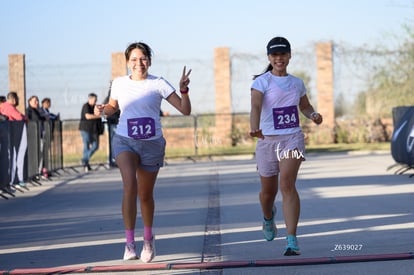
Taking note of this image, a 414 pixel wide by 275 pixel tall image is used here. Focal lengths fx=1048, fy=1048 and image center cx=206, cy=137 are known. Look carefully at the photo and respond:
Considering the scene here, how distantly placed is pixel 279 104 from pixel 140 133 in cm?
124

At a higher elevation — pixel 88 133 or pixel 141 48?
pixel 141 48

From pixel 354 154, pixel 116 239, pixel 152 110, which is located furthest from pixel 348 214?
pixel 354 154

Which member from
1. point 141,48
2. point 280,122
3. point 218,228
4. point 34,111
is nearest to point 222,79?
point 34,111

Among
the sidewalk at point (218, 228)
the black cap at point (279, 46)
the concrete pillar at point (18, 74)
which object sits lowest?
the sidewalk at point (218, 228)

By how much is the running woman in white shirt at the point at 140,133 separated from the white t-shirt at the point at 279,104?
696 mm

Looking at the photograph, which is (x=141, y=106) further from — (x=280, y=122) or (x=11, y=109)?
(x=11, y=109)

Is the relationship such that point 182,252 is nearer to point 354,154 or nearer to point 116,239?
point 116,239

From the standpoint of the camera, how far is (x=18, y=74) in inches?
1241

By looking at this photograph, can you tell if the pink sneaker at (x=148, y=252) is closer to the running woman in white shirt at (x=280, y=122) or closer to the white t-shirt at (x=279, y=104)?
the running woman in white shirt at (x=280, y=122)

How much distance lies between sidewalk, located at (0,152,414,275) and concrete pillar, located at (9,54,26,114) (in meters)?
12.0

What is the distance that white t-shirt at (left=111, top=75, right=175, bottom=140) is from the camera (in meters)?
9.02

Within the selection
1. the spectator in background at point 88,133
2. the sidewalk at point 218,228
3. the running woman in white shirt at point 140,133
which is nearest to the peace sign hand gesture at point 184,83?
the running woman in white shirt at point 140,133

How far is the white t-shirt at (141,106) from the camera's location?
9.02 meters

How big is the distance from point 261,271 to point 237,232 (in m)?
2.74
